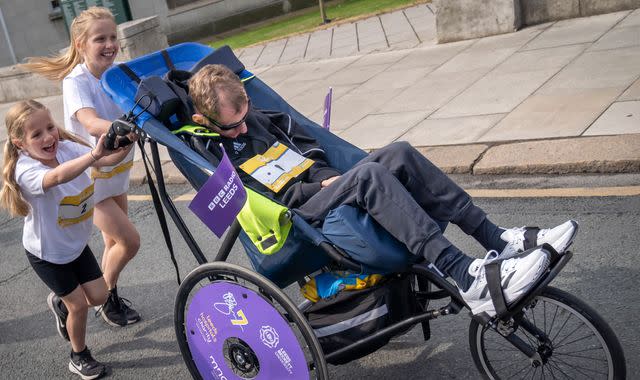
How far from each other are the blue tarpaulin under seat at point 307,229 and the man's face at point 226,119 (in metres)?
0.21

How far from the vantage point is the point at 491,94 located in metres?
7.93

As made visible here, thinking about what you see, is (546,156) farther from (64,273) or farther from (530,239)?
(64,273)

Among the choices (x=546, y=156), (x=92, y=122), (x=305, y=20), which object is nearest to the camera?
(x=92, y=122)

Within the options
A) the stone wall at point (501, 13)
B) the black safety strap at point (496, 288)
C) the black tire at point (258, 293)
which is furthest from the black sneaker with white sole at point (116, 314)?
the stone wall at point (501, 13)

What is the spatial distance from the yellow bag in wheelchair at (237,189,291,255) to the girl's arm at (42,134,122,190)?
77cm

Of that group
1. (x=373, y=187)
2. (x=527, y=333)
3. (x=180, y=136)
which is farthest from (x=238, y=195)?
(x=527, y=333)

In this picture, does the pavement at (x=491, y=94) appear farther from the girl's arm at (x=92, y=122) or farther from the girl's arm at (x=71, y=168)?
the girl's arm at (x=71, y=168)

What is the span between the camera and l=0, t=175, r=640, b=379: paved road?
411 cm

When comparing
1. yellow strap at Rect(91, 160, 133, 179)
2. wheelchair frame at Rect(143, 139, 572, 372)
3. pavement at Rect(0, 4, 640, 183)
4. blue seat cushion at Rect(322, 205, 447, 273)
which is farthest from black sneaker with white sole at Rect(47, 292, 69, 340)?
pavement at Rect(0, 4, 640, 183)

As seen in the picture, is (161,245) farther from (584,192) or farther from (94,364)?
(584,192)

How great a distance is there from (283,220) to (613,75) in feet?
16.5

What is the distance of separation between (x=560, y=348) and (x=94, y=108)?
2709 mm

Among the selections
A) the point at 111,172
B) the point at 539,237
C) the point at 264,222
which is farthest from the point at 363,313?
the point at 111,172

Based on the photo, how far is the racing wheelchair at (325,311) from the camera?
10.9 feet
